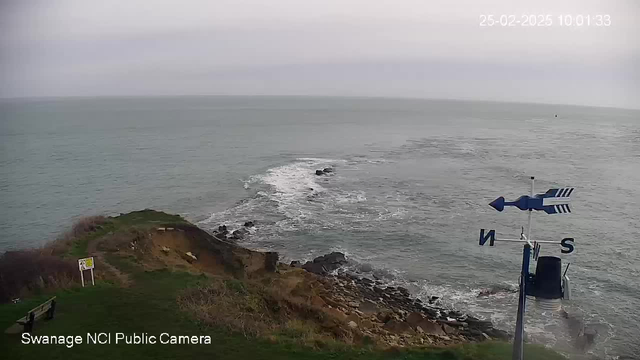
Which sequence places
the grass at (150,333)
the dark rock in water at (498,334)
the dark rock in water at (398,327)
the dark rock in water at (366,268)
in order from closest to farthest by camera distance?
the grass at (150,333), the dark rock in water at (398,327), the dark rock in water at (498,334), the dark rock in water at (366,268)

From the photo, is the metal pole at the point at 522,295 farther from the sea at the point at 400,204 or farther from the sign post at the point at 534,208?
the sea at the point at 400,204

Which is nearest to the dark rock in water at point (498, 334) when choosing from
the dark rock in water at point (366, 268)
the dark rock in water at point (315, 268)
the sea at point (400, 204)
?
the sea at point (400, 204)

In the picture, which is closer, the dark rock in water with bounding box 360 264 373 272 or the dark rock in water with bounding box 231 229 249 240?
the dark rock in water with bounding box 360 264 373 272

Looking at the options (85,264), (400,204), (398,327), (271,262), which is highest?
(85,264)

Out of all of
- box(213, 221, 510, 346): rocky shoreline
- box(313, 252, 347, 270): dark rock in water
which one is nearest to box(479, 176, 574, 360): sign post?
box(213, 221, 510, 346): rocky shoreline

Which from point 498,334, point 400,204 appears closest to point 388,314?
point 498,334

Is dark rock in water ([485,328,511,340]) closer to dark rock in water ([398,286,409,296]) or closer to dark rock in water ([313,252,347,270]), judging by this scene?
dark rock in water ([398,286,409,296])

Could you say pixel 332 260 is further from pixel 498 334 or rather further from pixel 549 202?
pixel 549 202
